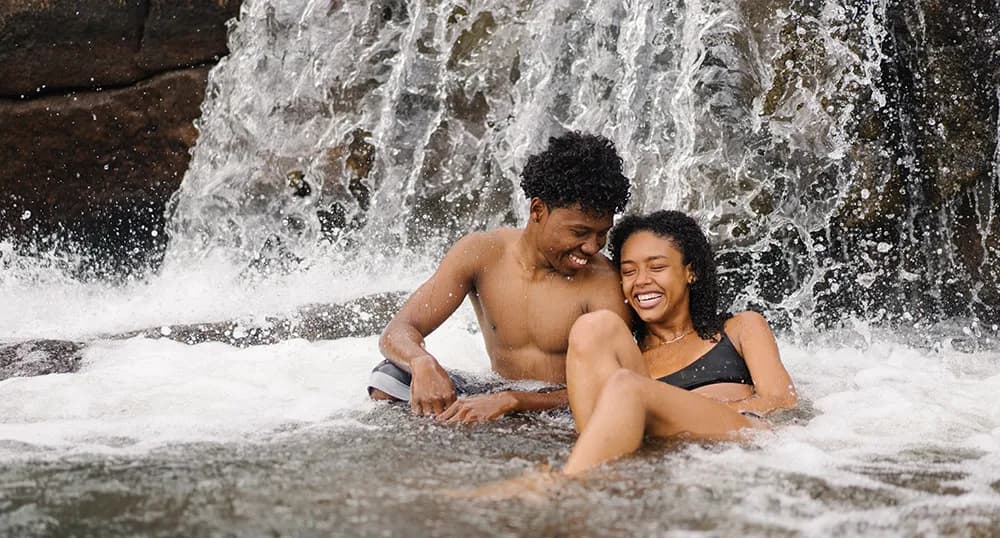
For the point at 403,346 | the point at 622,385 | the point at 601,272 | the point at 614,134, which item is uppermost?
the point at 614,134

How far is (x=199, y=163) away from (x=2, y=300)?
1.75 metres

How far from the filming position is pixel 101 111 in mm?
8648

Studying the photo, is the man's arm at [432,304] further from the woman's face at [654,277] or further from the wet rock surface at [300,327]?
the wet rock surface at [300,327]

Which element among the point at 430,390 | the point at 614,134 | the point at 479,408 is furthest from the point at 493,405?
the point at 614,134

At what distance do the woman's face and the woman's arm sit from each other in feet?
0.77

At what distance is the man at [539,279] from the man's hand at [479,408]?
0.18 metres

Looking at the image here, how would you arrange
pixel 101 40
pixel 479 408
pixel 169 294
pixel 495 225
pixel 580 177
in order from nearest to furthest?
pixel 479 408 → pixel 580 177 → pixel 169 294 → pixel 495 225 → pixel 101 40

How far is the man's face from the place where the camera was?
459cm

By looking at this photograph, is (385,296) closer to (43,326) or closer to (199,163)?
(43,326)

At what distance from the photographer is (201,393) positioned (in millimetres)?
4852

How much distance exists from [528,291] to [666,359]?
0.60 m

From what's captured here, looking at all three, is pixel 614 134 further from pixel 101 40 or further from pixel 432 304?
pixel 101 40

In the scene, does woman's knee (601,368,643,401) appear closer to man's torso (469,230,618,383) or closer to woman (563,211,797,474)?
woman (563,211,797,474)

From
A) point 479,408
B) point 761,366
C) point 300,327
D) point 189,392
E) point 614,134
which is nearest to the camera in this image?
point 479,408
